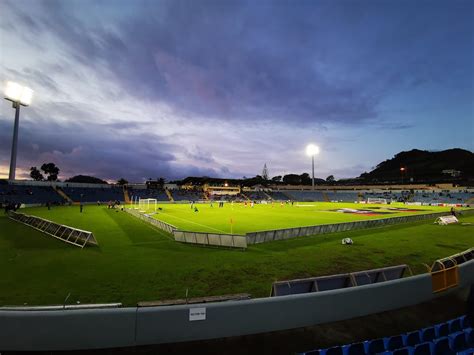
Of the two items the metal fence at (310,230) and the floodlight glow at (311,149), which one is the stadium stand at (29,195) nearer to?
the metal fence at (310,230)

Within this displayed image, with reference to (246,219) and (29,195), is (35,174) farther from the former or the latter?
(246,219)

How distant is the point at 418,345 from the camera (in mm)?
5574

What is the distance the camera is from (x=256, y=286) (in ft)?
35.2

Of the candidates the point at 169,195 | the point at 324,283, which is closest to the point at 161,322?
the point at 324,283

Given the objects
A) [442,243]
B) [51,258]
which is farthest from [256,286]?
[442,243]

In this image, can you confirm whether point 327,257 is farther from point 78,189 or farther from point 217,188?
point 217,188

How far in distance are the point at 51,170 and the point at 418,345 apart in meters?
162

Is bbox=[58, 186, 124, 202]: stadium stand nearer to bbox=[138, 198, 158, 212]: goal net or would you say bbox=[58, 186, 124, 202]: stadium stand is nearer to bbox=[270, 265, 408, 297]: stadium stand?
bbox=[138, 198, 158, 212]: goal net

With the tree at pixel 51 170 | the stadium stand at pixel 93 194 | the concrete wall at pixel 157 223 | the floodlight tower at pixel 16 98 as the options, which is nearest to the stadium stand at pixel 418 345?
the concrete wall at pixel 157 223

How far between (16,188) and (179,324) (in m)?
73.4

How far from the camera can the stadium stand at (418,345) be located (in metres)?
5.49

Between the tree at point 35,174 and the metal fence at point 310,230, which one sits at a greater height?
the tree at point 35,174

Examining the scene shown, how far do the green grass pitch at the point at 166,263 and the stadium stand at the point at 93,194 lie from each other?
52.9 meters

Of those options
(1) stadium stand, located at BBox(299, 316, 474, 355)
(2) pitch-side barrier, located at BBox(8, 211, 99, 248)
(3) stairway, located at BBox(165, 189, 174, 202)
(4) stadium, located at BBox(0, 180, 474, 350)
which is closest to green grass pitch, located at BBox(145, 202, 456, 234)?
(4) stadium, located at BBox(0, 180, 474, 350)
